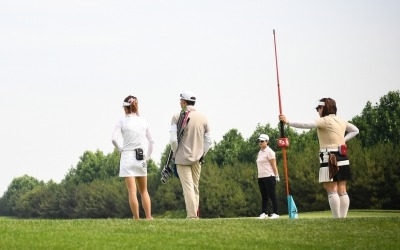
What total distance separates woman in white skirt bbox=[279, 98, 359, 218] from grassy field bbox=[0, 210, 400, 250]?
0.75 meters

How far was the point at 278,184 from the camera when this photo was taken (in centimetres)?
9181

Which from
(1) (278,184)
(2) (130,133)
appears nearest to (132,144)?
(2) (130,133)

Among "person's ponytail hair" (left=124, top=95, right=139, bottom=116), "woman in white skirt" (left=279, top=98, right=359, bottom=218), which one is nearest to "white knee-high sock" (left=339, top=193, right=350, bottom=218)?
"woman in white skirt" (left=279, top=98, right=359, bottom=218)

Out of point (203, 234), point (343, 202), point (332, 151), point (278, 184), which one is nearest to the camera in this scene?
point (203, 234)

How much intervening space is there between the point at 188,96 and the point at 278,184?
73533 mm

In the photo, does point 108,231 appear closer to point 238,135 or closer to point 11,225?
point 11,225

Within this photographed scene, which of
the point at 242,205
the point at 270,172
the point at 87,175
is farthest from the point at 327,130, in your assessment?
the point at 87,175

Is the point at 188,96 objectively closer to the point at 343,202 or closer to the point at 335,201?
the point at 335,201

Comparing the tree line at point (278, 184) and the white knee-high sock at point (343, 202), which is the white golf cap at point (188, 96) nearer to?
the white knee-high sock at point (343, 202)

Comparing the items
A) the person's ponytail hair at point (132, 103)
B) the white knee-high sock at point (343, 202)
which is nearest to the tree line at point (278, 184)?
the white knee-high sock at point (343, 202)

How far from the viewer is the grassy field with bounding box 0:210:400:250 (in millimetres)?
14422

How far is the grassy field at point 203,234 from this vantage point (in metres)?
14.4

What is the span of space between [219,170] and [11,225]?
313 ft

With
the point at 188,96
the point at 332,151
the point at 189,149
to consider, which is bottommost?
the point at 332,151
